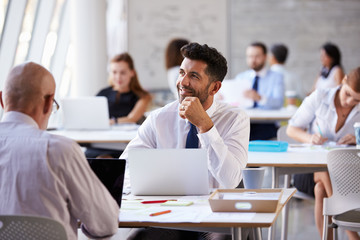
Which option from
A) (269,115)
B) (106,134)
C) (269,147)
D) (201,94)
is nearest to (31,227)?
(201,94)

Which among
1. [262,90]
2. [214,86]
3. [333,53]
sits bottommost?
[262,90]

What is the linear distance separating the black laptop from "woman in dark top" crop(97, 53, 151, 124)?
3.78 m

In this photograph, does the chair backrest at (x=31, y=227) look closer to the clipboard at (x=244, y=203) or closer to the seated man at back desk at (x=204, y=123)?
the clipboard at (x=244, y=203)

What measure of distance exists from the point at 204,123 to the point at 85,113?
2746mm

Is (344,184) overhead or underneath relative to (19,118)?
underneath

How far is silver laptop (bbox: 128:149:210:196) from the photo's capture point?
8.99 ft

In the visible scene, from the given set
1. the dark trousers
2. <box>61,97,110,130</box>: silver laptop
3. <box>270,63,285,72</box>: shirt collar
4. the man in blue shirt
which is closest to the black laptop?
<box>61,97,110,130</box>: silver laptop

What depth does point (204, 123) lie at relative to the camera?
305cm

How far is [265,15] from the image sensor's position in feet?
34.0

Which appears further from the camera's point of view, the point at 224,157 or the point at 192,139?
the point at 192,139

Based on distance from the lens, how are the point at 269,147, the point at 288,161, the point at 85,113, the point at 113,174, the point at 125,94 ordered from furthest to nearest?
the point at 125,94 → the point at 85,113 → the point at 269,147 → the point at 288,161 → the point at 113,174

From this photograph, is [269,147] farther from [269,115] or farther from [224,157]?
[269,115]

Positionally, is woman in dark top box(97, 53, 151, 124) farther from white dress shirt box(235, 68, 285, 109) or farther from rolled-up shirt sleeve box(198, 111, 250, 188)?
rolled-up shirt sleeve box(198, 111, 250, 188)

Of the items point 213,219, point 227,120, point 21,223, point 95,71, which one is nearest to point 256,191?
point 213,219
